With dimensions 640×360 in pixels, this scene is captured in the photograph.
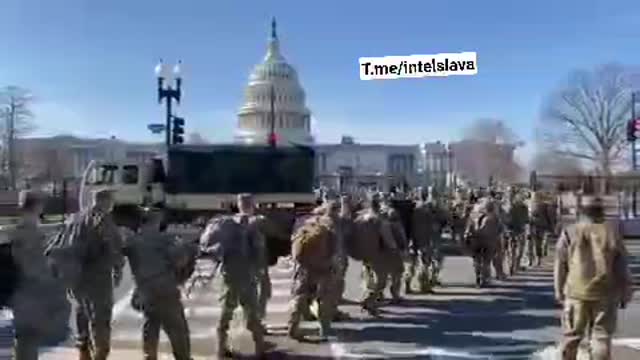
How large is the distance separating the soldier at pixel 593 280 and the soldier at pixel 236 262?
2.87m

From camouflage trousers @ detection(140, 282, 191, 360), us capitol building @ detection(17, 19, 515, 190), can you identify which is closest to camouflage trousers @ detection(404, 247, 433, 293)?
camouflage trousers @ detection(140, 282, 191, 360)

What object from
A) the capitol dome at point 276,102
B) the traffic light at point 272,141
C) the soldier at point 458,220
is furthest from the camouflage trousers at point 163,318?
the capitol dome at point 276,102

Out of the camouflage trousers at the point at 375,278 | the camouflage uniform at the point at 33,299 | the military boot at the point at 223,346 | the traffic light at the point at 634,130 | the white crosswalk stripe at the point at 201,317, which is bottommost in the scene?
the white crosswalk stripe at the point at 201,317

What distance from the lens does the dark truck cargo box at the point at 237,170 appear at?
76.6 ft

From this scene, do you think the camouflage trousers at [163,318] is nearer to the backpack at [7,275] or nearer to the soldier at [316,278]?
the backpack at [7,275]

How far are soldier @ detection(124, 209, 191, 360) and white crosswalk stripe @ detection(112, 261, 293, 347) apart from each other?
7.44 feet

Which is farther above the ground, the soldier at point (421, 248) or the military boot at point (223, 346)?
the soldier at point (421, 248)

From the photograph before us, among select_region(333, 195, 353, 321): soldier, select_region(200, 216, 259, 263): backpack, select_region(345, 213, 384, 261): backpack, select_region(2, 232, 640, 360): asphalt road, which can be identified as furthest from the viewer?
select_region(345, 213, 384, 261): backpack

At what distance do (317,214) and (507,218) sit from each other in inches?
336

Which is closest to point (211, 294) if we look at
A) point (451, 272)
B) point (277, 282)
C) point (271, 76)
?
point (277, 282)

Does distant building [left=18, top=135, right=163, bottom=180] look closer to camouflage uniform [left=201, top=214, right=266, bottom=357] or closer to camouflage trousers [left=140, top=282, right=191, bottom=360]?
camouflage uniform [left=201, top=214, right=266, bottom=357]

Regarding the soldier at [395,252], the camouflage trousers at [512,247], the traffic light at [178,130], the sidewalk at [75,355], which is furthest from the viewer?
the traffic light at [178,130]

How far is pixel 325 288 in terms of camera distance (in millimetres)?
10898

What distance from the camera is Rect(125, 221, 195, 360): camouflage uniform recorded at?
26.9 feet
